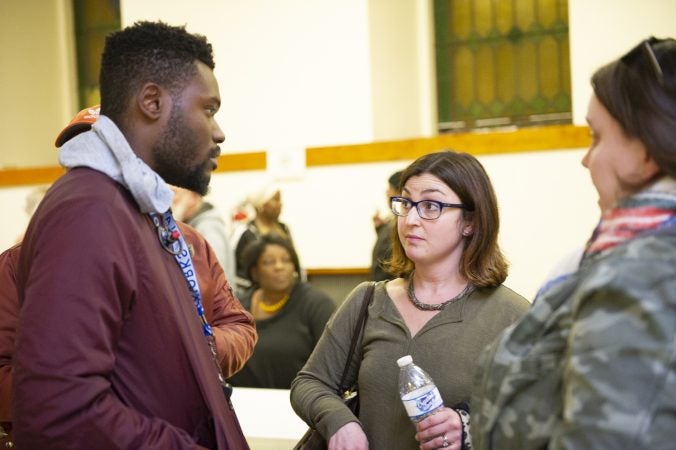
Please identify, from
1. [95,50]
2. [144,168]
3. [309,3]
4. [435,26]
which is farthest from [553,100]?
[144,168]

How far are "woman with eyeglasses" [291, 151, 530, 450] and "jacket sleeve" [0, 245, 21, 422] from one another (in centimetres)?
75

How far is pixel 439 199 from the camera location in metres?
2.21

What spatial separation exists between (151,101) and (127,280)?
38 centimetres

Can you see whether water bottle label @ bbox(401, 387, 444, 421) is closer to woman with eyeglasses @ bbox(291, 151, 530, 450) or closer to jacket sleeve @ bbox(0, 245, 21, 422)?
woman with eyeglasses @ bbox(291, 151, 530, 450)

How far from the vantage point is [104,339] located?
1.38 m

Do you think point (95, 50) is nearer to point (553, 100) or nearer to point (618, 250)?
point (553, 100)

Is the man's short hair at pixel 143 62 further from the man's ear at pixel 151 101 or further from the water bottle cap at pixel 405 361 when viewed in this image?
the water bottle cap at pixel 405 361

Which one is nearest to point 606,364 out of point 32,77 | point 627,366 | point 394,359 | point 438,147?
point 627,366

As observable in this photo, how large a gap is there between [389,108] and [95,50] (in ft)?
11.5

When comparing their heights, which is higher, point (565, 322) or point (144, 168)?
point (144, 168)

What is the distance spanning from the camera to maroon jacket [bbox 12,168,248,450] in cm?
135

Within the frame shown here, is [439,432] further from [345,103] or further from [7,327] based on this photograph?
[345,103]

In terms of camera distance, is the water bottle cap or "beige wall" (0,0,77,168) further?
"beige wall" (0,0,77,168)

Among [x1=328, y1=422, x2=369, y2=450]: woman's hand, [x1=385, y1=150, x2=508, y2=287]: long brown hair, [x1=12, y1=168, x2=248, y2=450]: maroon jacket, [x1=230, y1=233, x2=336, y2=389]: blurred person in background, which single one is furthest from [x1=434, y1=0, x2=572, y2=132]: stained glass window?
[x1=12, y1=168, x2=248, y2=450]: maroon jacket
